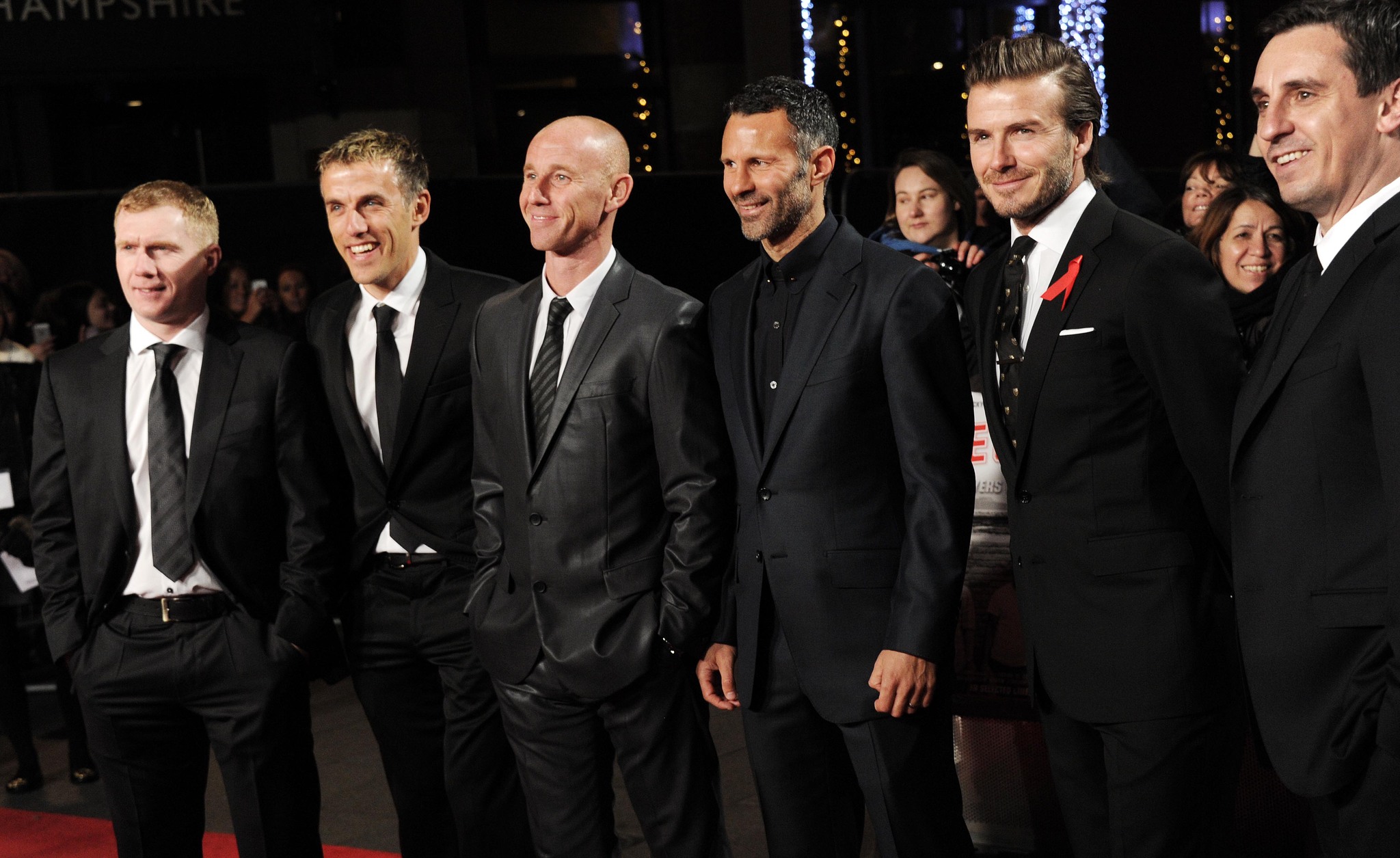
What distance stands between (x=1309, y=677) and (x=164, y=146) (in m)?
8.22

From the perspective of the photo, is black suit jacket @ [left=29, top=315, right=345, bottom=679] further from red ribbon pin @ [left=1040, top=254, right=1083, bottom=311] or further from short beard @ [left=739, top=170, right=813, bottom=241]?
red ribbon pin @ [left=1040, top=254, right=1083, bottom=311]

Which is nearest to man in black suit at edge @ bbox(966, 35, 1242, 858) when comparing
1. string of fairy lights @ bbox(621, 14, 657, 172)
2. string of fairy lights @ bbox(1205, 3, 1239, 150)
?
string of fairy lights @ bbox(621, 14, 657, 172)

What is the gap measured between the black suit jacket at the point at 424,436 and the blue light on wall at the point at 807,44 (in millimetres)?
6193

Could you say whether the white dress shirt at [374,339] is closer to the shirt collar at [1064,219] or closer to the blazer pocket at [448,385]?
the blazer pocket at [448,385]

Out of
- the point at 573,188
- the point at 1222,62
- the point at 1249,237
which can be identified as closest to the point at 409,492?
the point at 573,188

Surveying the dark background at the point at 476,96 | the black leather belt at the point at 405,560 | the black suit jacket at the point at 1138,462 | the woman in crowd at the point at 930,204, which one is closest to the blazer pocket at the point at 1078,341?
the black suit jacket at the point at 1138,462

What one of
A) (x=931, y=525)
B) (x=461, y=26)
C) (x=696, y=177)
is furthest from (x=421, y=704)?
(x=461, y=26)

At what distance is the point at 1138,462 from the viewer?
7.45 ft

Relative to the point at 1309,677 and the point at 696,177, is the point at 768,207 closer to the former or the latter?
the point at 1309,677

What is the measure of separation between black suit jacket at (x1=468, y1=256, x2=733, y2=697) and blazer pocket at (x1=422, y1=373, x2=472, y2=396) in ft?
1.13

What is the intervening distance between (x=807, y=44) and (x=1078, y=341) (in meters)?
7.06

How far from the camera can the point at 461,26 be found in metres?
8.53

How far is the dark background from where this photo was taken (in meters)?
6.50

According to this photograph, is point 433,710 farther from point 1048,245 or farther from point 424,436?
point 1048,245
